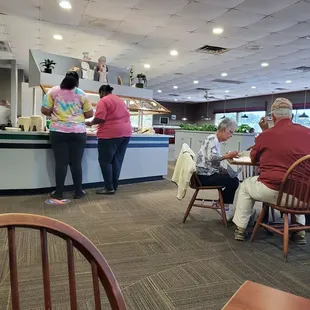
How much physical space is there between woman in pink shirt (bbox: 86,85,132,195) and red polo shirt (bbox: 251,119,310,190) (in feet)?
7.79

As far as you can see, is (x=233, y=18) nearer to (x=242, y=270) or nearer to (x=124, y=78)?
(x=124, y=78)

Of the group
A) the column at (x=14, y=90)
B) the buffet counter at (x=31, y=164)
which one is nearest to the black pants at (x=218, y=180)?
the buffet counter at (x=31, y=164)

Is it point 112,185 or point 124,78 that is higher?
point 124,78

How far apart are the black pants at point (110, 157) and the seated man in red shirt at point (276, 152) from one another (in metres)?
A: 2.25

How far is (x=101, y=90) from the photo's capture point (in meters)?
4.66

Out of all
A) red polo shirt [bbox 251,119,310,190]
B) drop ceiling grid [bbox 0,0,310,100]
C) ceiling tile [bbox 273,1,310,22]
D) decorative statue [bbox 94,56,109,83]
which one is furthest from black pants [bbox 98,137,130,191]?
ceiling tile [bbox 273,1,310,22]

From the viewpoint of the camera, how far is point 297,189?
98.3 inches

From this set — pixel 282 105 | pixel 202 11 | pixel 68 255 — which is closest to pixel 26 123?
pixel 202 11

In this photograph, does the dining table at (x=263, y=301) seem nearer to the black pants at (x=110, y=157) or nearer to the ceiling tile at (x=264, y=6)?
the black pants at (x=110, y=157)

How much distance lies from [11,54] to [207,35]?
5611mm

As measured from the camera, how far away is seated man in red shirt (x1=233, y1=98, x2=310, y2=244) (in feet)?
8.36

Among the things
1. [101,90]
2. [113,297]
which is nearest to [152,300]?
[113,297]

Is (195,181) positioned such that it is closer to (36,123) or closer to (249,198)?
(249,198)

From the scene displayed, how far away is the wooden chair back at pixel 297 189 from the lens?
2457mm
